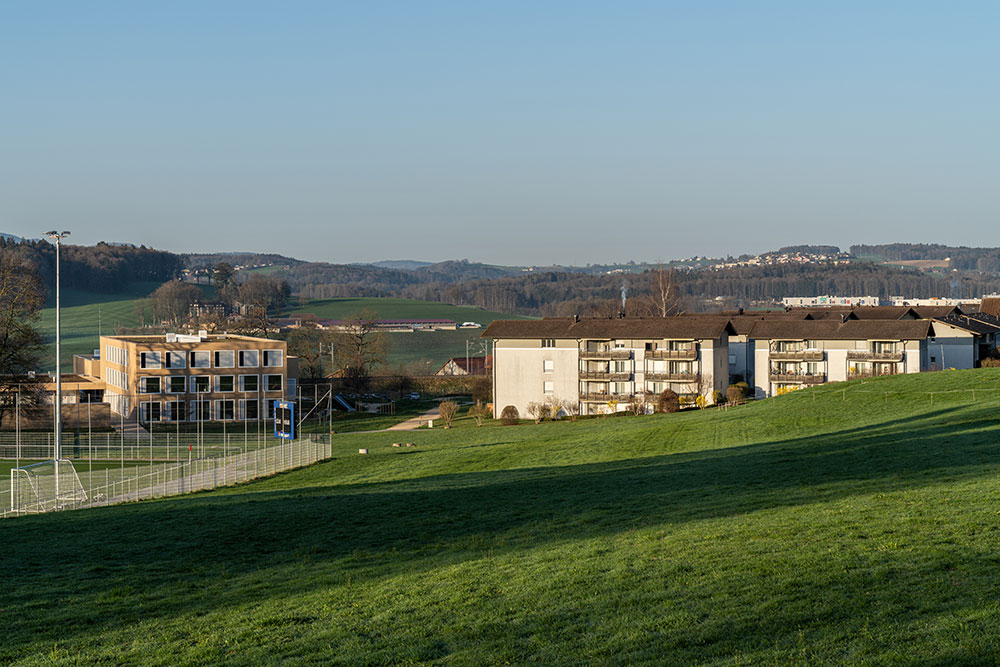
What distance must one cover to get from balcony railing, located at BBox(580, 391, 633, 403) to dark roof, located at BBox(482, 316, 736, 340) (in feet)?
15.8

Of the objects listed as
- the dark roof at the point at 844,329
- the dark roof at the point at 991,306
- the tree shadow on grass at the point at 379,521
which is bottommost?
the tree shadow on grass at the point at 379,521

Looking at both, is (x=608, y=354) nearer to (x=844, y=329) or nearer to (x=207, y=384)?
(x=844, y=329)

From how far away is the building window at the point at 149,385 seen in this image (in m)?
76.4

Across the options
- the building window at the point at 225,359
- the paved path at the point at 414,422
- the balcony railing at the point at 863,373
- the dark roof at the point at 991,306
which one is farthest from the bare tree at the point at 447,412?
the dark roof at the point at 991,306

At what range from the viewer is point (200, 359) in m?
77.7

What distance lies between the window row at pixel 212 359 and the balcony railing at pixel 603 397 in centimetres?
2537

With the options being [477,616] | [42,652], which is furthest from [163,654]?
[477,616]

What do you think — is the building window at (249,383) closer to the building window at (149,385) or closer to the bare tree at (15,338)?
the building window at (149,385)

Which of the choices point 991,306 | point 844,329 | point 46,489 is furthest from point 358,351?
point 991,306

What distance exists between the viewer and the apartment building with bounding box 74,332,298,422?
251 feet

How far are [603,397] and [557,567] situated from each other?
60.8 metres

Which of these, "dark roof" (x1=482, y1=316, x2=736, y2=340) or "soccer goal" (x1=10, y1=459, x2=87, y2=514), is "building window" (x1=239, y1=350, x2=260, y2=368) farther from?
"soccer goal" (x1=10, y1=459, x2=87, y2=514)

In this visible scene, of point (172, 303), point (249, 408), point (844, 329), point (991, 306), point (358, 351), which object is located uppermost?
point (172, 303)

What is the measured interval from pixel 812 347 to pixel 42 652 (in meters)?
70.1
